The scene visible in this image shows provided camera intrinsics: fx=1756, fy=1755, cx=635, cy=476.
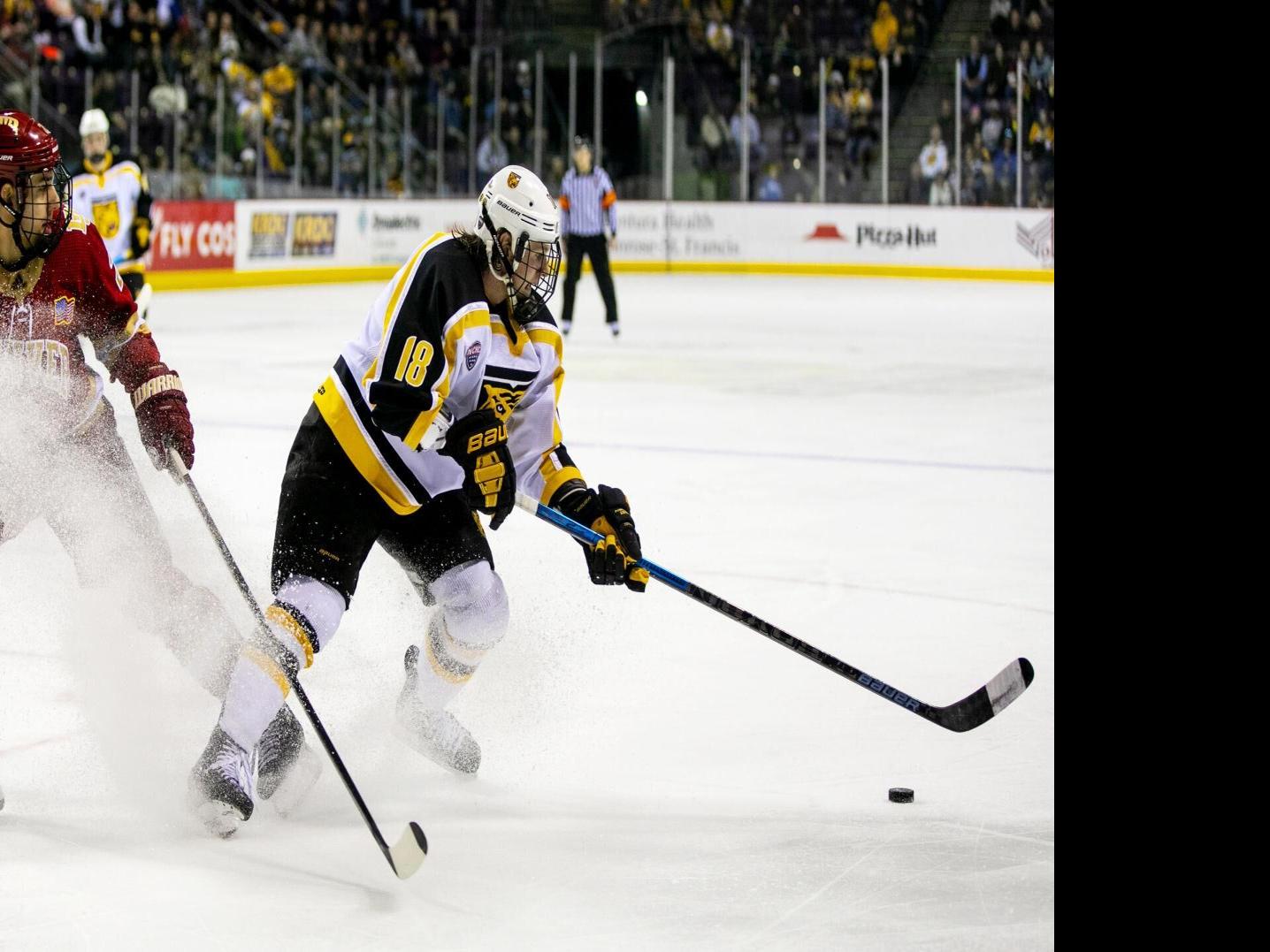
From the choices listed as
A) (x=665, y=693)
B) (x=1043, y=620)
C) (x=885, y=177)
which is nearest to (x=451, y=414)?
(x=665, y=693)

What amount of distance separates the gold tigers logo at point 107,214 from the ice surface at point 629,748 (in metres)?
3.15

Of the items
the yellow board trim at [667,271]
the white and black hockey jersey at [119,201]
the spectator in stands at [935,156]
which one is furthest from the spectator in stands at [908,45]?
the white and black hockey jersey at [119,201]

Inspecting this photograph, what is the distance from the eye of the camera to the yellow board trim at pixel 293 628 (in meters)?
2.85

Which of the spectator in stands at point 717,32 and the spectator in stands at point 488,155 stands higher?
the spectator in stands at point 717,32

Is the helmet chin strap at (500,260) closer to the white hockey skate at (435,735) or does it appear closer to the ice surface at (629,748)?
the white hockey skate at (435,735)

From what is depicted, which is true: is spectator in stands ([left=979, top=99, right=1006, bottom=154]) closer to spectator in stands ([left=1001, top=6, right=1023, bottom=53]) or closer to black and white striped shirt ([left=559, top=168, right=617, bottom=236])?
spectator in stands ([left=1001, top=6, right=1023, bottom=53])

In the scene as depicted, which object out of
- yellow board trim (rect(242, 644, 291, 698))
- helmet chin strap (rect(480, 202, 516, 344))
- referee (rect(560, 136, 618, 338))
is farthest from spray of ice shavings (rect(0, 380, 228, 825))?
referee (rect(560, 136, 618, 338))

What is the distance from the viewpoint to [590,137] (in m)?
18.5

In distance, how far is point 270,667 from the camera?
282cm

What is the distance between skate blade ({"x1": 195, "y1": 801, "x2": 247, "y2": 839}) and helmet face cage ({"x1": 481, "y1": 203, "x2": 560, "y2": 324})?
0.96m

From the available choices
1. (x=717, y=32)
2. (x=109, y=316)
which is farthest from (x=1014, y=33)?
(x=109, y=316)

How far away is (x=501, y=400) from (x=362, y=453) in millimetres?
261
